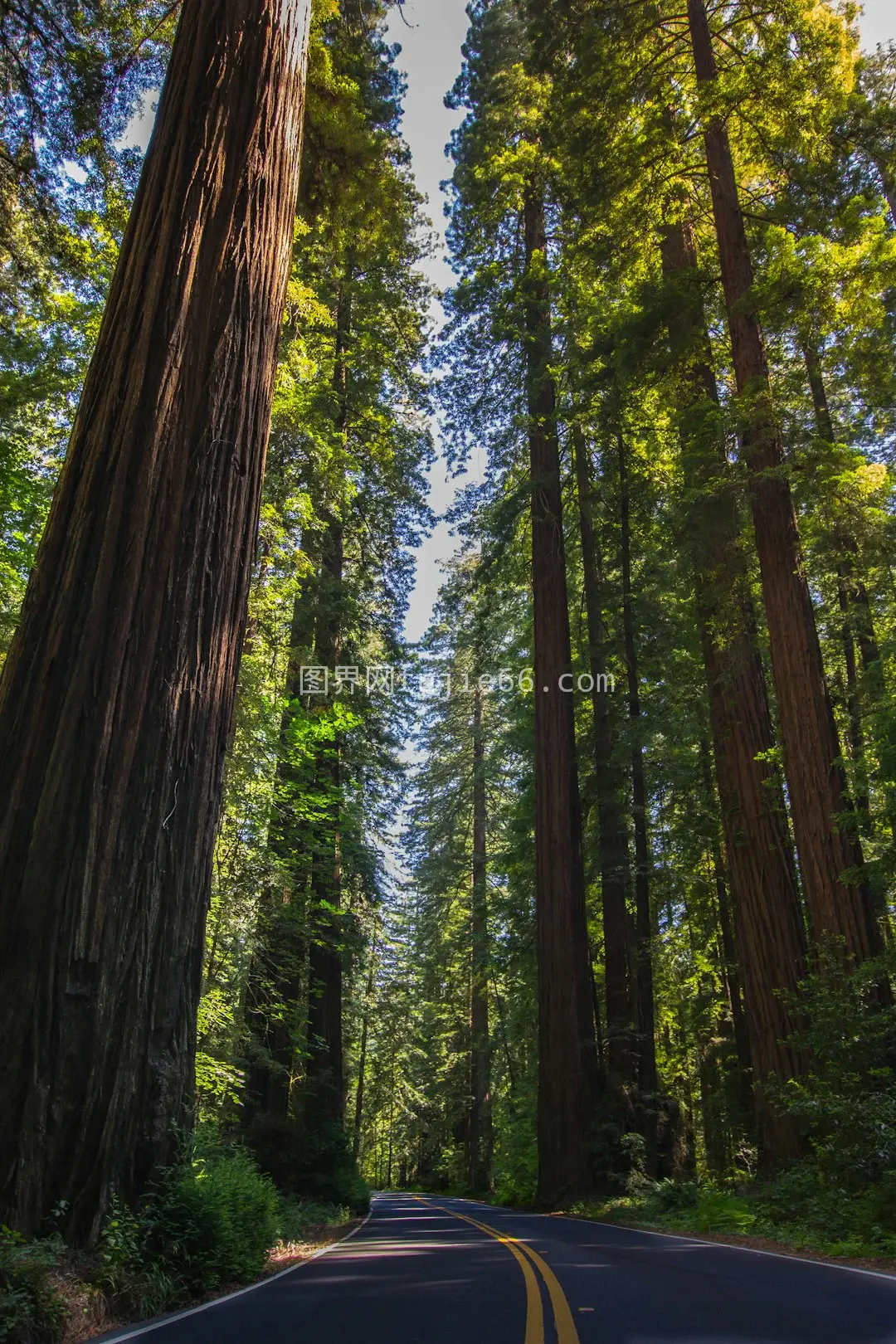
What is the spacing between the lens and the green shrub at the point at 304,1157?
13.7 meters

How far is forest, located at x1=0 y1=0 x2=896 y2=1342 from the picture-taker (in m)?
4.82

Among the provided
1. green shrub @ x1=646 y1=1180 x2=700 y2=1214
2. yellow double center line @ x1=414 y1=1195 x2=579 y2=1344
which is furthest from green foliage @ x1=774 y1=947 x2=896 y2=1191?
green shrub @ x1=646 y1=1180 x2=700 y2=1214

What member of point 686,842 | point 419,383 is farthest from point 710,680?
point 419,383

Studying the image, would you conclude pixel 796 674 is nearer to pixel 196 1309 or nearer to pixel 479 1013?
pixel 196 1309

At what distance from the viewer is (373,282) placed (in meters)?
15.9

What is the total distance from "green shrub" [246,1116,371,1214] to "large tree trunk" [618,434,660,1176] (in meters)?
5.80

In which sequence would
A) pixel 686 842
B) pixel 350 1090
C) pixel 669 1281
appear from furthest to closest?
pixel 350 1090 < pixel 686 842 < pixel 669 1281

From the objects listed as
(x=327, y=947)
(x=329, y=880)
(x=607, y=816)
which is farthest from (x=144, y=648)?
(x=607, y=816)

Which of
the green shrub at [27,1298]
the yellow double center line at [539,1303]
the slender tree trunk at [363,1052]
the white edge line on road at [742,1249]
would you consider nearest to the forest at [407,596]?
the green shrub at [27,1298]

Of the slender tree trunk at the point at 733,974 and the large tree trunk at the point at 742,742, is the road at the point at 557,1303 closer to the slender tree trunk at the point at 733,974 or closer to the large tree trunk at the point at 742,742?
the large tree trunk at the point at 742,742

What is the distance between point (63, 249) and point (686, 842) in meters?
14.7

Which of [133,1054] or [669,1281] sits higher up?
[133,1054]

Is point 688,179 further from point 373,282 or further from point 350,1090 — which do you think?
point 350,1090

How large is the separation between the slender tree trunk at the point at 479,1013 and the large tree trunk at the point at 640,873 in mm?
9039
